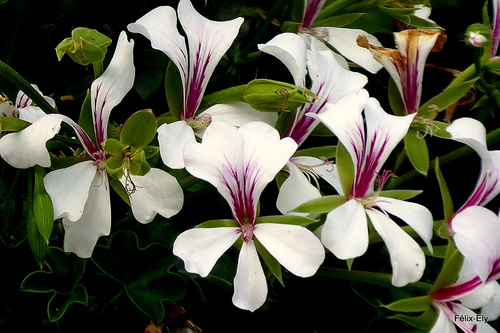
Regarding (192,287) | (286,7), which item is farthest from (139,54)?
(192,287)

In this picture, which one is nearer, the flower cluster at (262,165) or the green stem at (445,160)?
the flower cluster at (262,165)

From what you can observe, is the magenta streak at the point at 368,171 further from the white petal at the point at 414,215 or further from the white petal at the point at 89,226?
the white petal at the point at 89,226

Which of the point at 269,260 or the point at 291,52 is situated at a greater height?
the point at 291,52

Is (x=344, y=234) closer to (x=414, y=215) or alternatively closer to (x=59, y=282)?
(x=414, y=215)

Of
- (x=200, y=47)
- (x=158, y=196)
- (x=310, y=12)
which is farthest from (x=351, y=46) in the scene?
(x=158, y=196)

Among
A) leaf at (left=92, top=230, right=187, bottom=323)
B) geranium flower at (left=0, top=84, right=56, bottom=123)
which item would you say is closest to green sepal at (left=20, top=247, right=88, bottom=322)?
leaf at (left=92, top=230, right=187, bottom=323)

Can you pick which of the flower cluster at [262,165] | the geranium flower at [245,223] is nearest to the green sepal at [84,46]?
the flower cluster at [262,165]
